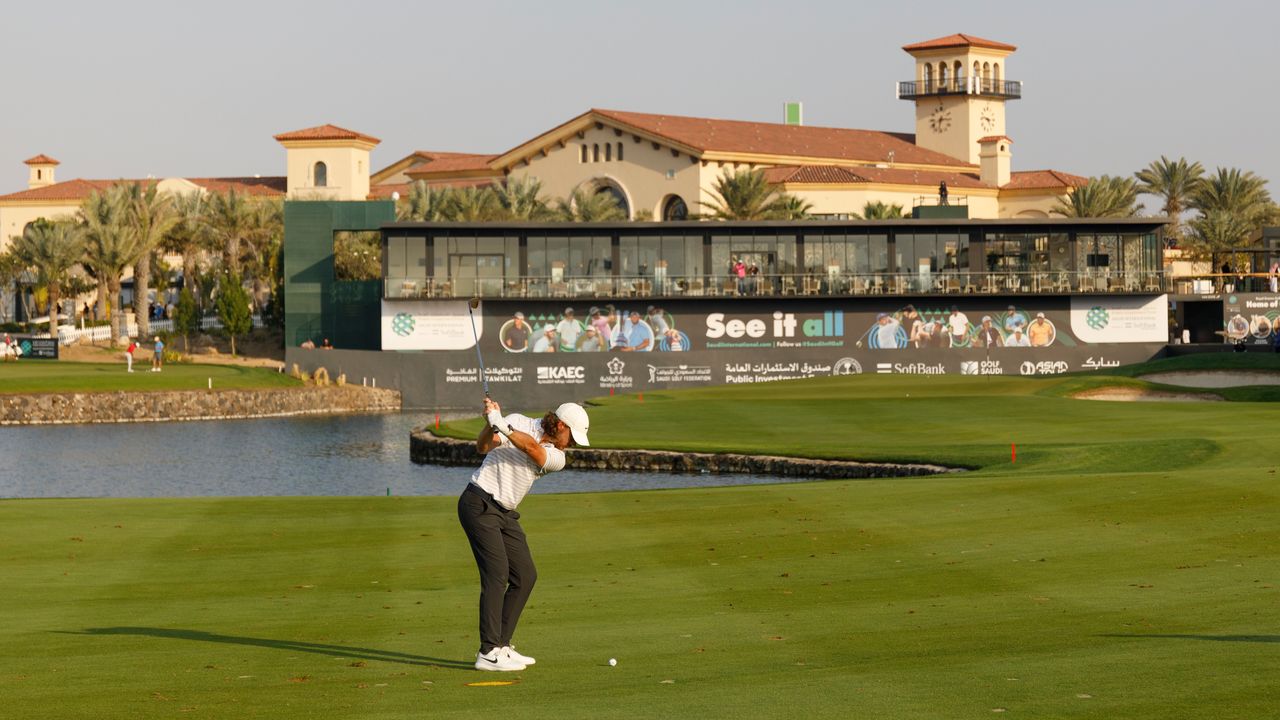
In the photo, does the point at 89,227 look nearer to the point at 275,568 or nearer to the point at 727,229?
the point at 727,229

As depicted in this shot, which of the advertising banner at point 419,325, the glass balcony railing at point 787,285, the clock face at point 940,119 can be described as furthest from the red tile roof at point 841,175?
the advertising banner at point 419,325

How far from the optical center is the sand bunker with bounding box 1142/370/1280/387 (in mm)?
66375

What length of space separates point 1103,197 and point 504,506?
10905 cm

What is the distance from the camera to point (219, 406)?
7019 cm

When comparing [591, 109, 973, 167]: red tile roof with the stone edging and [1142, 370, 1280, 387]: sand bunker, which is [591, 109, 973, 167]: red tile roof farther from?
the stone edging

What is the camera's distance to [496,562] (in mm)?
13172

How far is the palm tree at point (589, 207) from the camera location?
114562 mm

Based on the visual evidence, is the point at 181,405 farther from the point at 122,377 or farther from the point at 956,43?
the point at 956,43

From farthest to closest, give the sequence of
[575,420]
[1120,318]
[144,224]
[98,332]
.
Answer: [144,224], [98,332], [1120,318], [575,420]

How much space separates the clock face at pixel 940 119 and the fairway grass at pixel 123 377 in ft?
278

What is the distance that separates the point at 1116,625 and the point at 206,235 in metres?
101

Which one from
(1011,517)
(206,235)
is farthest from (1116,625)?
(206,235)

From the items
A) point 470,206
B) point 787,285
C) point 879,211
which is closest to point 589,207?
point 470,206

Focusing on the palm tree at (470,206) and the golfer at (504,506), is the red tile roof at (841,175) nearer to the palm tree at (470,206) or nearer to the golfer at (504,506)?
the palm tree at (470,206)
